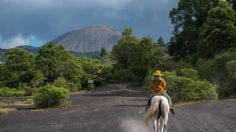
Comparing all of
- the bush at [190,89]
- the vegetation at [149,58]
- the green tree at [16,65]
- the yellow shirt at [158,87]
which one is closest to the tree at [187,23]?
the vegetation at [149,58]

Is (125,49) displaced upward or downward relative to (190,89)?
upward

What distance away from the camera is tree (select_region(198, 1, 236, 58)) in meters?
61.0

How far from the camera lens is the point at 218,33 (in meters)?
61.3

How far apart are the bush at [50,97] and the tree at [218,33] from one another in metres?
22.9

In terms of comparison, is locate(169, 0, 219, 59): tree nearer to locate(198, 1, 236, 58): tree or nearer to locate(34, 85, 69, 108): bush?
locate(198, 1, 236, 58): tree

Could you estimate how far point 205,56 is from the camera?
64.2m

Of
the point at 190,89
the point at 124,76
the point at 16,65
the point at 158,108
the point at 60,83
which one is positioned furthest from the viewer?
the point at 124,76

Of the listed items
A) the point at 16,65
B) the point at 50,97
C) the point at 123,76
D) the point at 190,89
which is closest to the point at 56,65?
the point at 16,65

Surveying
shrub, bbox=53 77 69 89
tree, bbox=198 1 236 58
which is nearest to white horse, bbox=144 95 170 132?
tree, bbox=198 1 236 58

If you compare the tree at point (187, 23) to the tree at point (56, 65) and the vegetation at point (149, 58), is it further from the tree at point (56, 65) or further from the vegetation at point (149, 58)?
the tree at point (56, 65)

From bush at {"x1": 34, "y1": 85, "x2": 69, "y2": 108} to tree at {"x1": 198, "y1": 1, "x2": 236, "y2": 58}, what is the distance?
75.1 feet

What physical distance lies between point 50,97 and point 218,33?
24538 mm

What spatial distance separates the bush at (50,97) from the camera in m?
44.9

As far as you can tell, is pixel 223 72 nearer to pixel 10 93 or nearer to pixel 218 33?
pixel 218 33
